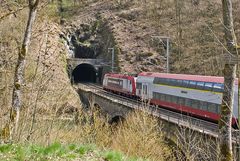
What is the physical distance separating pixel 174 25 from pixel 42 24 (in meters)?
54.4

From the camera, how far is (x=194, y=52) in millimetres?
52656

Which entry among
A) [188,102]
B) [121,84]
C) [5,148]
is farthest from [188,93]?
[5,148]

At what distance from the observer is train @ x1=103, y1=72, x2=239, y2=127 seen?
22448 mm

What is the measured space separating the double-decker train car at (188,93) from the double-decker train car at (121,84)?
11.4ft

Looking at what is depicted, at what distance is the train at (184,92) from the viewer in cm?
2245

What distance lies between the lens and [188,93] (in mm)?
26469

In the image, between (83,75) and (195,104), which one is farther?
(83,75)

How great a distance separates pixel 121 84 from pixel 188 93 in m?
18.6

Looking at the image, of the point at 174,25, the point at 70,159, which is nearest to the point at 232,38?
the point at 70,159

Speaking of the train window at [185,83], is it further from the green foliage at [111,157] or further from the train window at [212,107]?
the green foliage at [111,157]

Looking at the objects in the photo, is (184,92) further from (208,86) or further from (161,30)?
(161,30)

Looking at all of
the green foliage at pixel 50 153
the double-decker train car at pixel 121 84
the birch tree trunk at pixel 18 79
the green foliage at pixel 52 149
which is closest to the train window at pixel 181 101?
the double-decker train car at pixel 121 84

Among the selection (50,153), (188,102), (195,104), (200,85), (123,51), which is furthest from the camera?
(123,51)

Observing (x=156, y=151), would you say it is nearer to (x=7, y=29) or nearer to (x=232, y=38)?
(x=7, y=29)
